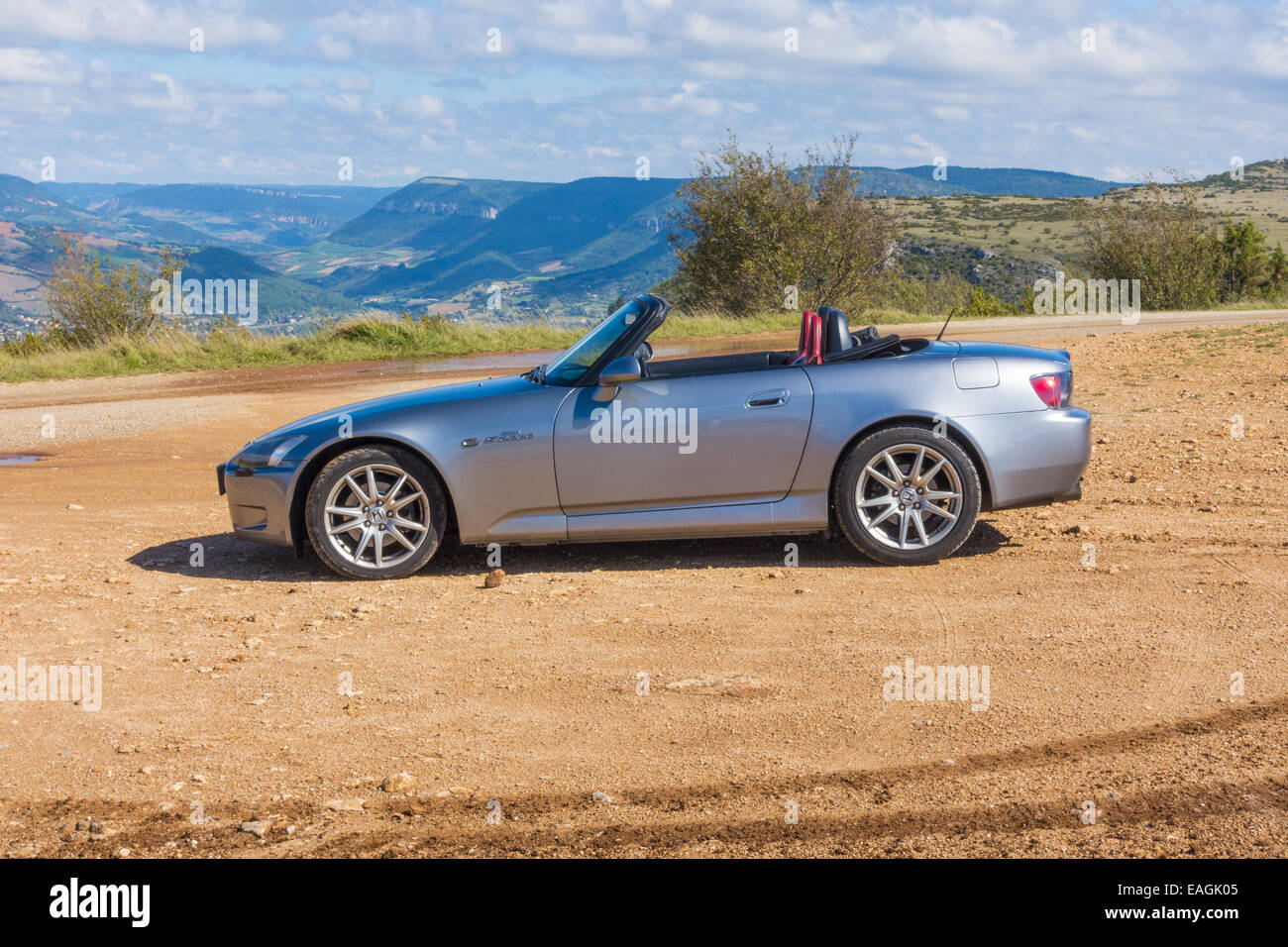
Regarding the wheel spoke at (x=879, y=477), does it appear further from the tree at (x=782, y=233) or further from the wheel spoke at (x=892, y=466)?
the tree at (x=782, y=233)

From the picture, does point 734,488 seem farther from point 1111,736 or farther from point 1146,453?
point 1146,453

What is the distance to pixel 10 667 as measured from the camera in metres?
4.95

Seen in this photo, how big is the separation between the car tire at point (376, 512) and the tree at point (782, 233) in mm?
29725

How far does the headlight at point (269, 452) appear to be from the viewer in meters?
6.43

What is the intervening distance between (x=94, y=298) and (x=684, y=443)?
2434 cm

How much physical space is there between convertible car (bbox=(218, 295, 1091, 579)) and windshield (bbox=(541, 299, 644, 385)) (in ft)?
0.25

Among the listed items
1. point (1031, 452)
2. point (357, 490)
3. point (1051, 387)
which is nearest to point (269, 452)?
point (357, 490)

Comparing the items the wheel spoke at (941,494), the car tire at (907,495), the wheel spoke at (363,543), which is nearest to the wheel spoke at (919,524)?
the car tire at (907,495)

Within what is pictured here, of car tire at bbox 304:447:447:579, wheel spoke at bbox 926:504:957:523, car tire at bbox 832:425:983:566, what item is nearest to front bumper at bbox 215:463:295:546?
car tire at bbox 304:447:447:579

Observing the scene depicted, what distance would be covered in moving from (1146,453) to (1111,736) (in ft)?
19.7

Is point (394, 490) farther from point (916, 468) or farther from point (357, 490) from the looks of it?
point (916, 468)

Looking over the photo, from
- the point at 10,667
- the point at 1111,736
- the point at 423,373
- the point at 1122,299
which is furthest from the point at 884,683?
the point at 1122,299

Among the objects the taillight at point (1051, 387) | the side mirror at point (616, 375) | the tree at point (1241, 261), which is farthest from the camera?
the tree at point (1241, 261)

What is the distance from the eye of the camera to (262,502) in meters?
6.49
